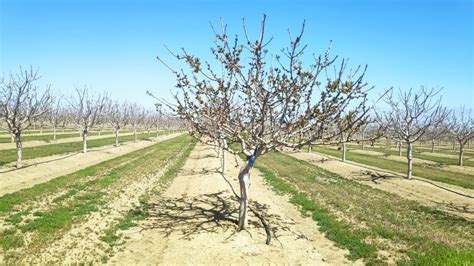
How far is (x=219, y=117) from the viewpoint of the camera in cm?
946

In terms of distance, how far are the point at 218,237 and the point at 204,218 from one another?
2.15 metres

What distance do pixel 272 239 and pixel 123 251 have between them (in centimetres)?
456

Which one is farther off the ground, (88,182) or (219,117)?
(219,117)

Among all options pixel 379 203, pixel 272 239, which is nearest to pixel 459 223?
pixel 379 203

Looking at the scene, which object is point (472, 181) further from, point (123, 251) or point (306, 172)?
point (123, 251)

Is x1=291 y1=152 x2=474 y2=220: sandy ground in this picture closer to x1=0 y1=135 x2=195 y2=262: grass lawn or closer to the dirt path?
the dirt path

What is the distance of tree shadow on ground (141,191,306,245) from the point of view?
35.5 feet

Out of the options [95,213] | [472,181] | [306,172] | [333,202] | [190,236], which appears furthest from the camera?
[306,172]

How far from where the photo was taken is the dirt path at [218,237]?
28.8 feet

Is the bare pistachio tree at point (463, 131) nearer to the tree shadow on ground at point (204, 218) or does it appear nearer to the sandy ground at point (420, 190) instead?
the sandy ground at point (420, 190)

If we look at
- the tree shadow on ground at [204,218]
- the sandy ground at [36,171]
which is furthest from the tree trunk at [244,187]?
the sandy ground at [36,171]

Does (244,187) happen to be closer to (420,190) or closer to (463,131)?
(420,190)

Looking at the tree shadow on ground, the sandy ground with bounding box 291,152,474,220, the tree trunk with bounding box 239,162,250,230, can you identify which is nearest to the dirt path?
the tree shadow on ground

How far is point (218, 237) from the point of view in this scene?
1020 cm
